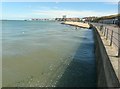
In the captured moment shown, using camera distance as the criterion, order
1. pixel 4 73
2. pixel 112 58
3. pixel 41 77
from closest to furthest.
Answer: pixel 112 58 < pixel 41 77 < pixel 4 73

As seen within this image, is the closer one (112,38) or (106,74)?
(106,74)

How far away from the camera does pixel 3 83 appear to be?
12.4 meters

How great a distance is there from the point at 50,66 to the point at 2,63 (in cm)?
416

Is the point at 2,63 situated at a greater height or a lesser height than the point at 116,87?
lesser

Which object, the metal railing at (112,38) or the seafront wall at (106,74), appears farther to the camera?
the metal railing at (112,38)

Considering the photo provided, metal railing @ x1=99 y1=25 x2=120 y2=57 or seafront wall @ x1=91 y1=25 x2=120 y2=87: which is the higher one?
metal railing @ x1=99 y1=25 x2=120 y2=57

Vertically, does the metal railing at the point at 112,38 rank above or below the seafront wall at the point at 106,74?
above

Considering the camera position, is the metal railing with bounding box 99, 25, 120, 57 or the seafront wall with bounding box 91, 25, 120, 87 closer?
the seafront wall with bounding box 91, 25, 120, 87

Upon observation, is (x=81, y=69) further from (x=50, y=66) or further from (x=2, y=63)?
(x=2, y=63)

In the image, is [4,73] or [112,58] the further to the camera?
[4,73]

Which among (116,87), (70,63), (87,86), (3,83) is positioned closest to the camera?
(116,87)

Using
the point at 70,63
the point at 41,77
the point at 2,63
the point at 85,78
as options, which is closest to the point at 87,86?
the point at 85,78

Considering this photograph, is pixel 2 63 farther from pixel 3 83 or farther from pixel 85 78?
pixel 85 78

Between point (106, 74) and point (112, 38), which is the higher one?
point (112, 38)
